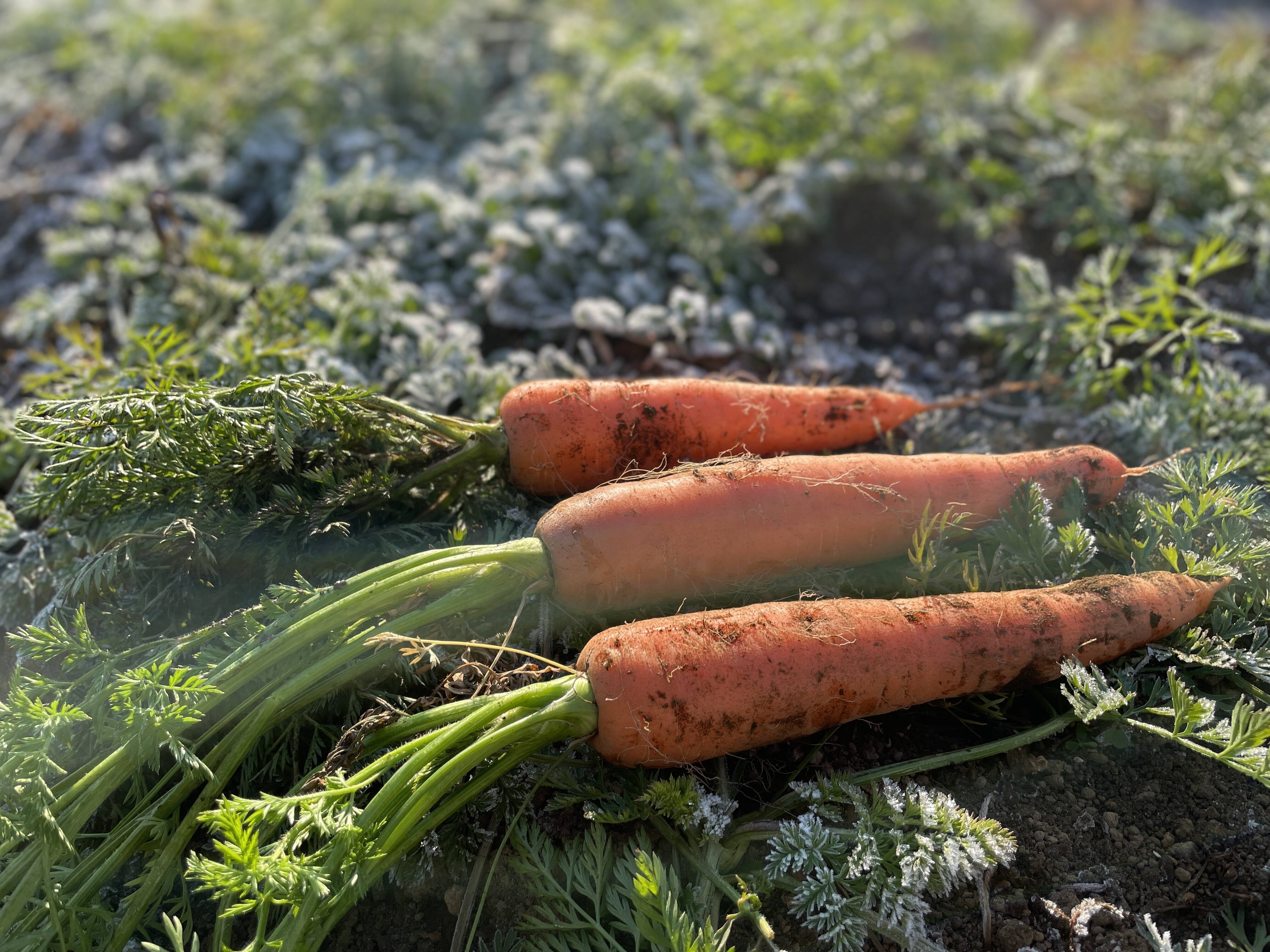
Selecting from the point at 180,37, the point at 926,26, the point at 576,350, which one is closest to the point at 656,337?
the point at 576,350

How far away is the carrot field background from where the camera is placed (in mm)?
1716

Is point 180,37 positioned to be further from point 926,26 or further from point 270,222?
point 926,26

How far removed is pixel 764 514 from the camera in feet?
7.36

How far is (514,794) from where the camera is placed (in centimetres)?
187

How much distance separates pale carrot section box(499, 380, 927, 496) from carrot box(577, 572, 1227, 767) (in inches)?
24.1

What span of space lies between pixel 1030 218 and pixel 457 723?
3201mm

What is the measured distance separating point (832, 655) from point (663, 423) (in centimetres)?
87

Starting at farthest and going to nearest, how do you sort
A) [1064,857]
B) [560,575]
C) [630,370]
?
[630,370] → [560,575] → [1064,857]

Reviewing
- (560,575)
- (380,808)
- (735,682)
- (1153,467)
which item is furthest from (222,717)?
(1153,467)

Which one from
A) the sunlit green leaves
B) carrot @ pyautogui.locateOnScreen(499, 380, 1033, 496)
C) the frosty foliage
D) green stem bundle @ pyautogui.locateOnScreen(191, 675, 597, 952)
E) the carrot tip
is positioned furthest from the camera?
carrot @ pyautogui.locateOnScreen(499, 380, 1033, 496)

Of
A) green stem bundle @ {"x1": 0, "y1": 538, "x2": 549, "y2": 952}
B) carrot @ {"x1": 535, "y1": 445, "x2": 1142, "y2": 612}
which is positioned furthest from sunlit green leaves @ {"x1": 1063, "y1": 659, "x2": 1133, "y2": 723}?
green stem bundle @ {"x1": 0, "y1": 538, "x2": 549, "y2": 952}

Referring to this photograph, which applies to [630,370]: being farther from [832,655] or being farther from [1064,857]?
[1064,857]

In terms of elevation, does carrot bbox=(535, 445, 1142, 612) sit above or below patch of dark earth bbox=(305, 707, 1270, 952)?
above

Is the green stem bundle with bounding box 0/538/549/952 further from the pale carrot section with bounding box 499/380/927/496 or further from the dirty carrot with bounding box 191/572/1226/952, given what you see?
the pale carrot section with bounding box 499/380/927/496
